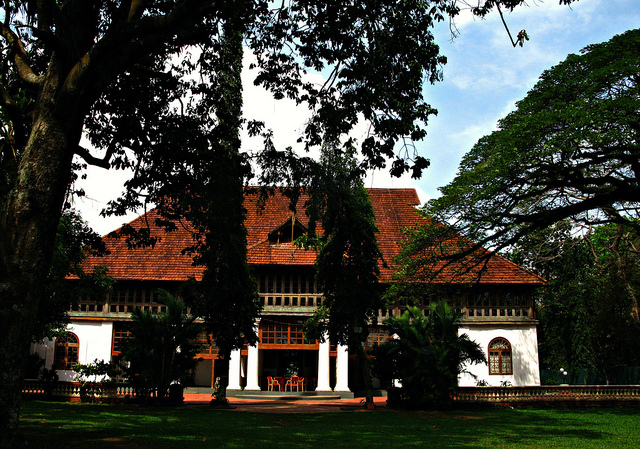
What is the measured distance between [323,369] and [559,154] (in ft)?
48.2

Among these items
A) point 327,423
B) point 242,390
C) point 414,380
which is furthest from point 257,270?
point 327,423

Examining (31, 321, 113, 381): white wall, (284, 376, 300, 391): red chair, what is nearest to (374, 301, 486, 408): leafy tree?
(284, 376, 300, 391): red chair

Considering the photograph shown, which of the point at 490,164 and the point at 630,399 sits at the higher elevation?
the point at 490,164

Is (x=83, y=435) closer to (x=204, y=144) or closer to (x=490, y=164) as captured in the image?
(x=204, y=144)

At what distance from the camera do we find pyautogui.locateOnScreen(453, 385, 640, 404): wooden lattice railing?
18.2m

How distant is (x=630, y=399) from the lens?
63.1 feet

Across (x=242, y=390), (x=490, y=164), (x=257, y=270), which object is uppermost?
(x=490, y=164)

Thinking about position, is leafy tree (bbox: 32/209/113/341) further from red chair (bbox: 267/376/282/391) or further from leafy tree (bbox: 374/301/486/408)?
leafy tree (bbox: 374/301/486/408)

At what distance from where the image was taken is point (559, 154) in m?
13.3

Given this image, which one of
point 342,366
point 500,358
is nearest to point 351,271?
point 342,366

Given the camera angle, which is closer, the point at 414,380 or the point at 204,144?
the point at 204,144

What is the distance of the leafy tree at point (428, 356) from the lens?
16.1 m

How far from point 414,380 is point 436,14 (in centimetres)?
1092

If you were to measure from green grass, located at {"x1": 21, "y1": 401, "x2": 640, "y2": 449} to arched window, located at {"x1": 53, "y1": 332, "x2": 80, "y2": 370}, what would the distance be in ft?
32.7
